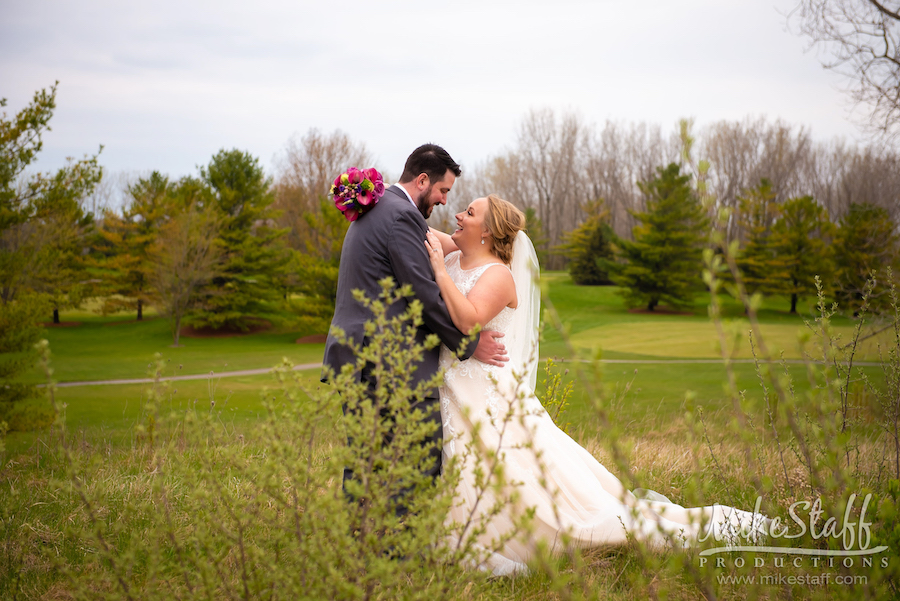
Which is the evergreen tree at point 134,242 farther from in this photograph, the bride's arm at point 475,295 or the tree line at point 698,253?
the bride's arm at point 475,295

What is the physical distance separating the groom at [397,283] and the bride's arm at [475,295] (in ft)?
0.21

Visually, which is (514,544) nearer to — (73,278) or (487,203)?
(487,203)

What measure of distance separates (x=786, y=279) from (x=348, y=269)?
123 ft

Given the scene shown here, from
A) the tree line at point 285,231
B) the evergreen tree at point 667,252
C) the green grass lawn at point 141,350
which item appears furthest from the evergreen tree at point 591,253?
the green grass lawn at point 141,350

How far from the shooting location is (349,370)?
2.27m

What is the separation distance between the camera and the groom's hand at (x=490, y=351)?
3.79 m

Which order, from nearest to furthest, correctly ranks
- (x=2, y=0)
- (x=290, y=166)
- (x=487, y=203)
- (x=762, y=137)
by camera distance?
(x=487, y=203) < (x=2, y=0) < (x=290, y=166) < (x=762, y=137)

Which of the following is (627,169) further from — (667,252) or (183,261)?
(183,261)

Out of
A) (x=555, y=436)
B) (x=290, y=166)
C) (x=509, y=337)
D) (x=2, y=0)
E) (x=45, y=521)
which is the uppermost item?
(x=290, y=166)

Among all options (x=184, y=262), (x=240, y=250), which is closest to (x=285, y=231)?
(x=240, y=250)

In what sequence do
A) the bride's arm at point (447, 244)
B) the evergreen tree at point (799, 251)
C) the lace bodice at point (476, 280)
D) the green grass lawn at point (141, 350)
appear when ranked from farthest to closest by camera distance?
the evergreen tree at point (799, 251) → the green grass lawn at point (141, 350) → the bride's arm at point (447, 244) → the lace bodice at point (476, 280)

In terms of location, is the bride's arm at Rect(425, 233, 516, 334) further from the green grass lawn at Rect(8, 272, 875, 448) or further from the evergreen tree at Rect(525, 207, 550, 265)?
the evergreen tree at Rect(525, 207, 550, 265)

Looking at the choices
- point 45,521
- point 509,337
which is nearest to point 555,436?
point 509,337

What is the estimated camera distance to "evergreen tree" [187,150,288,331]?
101 feet
